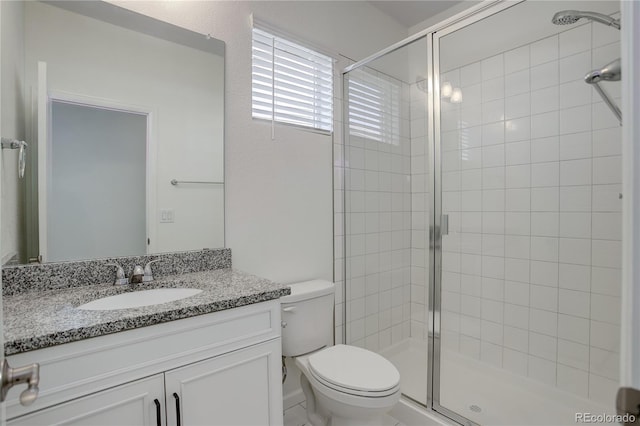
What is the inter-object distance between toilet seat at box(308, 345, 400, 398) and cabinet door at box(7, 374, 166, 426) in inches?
28.3

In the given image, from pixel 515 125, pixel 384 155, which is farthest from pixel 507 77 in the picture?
pixel 384 155

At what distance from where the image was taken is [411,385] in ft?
6.46

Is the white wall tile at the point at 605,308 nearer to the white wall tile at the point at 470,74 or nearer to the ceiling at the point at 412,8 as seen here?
the white wall tile at the point at 470,74

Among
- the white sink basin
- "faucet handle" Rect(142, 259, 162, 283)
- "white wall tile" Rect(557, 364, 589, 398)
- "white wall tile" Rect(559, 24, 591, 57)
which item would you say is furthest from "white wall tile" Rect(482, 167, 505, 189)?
"faucet handle" Rect(142, 259, 162, 283)

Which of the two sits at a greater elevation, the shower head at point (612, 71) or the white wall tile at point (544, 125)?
the white wall tile at point (544, 125)

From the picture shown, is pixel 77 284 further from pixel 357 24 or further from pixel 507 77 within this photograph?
pixel 507 77

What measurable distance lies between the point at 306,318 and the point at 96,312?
991 mm

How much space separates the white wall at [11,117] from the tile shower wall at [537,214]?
77.3 inches

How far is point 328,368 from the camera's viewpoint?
4.98 ft

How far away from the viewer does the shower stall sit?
5.48 ft

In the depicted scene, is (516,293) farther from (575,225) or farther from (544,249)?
(575,225)

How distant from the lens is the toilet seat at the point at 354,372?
4.50 feet

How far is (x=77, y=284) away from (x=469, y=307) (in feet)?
7.37

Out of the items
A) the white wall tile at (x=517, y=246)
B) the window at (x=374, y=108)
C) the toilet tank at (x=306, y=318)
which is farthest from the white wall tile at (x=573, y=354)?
the window at (x=374, y=108)
